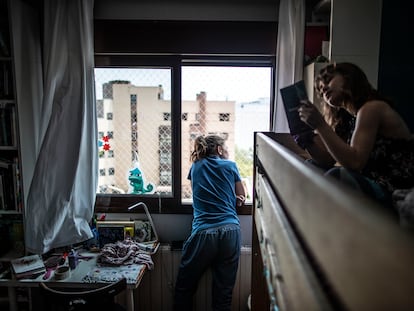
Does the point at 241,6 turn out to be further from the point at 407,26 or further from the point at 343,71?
the point at 343,71

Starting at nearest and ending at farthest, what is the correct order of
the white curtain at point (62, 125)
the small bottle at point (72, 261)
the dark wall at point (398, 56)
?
the dark wall at point (398, 56), the small bottle at point (72, 261), the white curtain at point (62, 125)

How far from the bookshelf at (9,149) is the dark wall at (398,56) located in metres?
2.27

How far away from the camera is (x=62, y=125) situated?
87.0 inches

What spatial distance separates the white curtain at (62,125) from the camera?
2156 mm

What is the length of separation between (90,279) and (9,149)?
104 centimetres

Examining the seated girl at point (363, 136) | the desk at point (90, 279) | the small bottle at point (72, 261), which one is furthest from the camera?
the small bottle at point (72, 261)

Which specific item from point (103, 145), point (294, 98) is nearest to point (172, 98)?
point (103, 145)

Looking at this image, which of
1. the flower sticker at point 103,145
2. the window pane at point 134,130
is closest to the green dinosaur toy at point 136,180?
the window pane at point 134,130

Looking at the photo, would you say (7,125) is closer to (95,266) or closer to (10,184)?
(10,184)

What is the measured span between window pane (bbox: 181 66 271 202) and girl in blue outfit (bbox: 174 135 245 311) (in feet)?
0.65

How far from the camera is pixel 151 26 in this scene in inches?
92.5

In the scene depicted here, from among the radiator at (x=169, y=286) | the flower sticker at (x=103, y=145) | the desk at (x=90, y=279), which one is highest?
the flower sticker at (x=103, y=145)

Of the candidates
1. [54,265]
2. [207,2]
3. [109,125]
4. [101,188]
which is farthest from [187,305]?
[207,2]

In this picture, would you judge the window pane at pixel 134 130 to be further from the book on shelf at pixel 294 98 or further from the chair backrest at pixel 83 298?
the book on shelf at pixel 294 98
